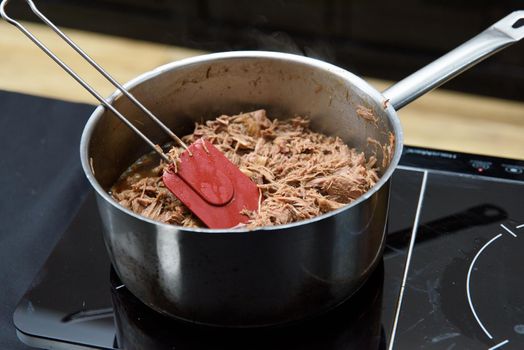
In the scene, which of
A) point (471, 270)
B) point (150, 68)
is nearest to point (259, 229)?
point (471, 270)

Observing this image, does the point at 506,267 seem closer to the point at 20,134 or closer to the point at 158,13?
the point at 20,134

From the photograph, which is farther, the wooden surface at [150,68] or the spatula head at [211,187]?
the wooden surface at [150,68]

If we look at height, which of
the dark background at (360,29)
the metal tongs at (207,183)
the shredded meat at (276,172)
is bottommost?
the dark background at (360,29)

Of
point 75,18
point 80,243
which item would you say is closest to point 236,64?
point 80,243

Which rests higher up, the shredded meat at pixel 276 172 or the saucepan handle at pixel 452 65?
Answer: the saucepan handle at pixel 452 65

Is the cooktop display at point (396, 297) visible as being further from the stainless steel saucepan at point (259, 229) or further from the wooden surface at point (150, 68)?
the wooden surface at point (150, 68)

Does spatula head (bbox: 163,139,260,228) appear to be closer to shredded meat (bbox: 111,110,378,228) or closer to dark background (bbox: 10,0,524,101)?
shredded meat (bbox: 111,110,378,228)

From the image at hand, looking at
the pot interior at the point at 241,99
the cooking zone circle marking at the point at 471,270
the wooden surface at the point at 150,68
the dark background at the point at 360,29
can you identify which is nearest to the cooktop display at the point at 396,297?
the cooking zone circle marking at the point at 471,270

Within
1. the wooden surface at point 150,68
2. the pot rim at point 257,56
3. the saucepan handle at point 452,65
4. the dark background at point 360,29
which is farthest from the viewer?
the dark background at point 360,29

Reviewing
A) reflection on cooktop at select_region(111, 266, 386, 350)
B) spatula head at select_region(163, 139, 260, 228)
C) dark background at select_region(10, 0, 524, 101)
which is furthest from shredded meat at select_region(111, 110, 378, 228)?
dark background at select_region(10, 0, 524, 101)

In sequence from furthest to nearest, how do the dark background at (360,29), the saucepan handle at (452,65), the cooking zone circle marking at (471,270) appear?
1. the dark background at (360,29)
2. the saucepan handle at (452,65)
3. the cooking zone circle marking at (471,270)
